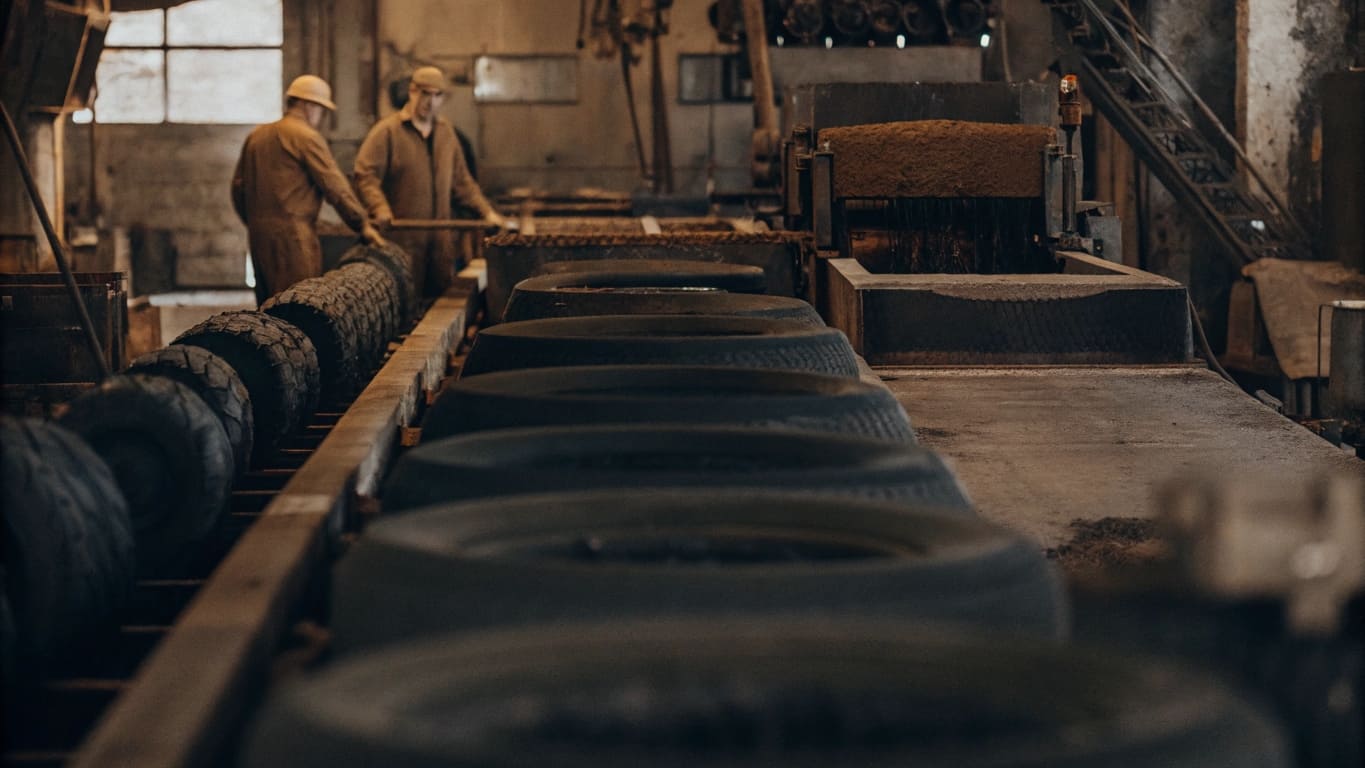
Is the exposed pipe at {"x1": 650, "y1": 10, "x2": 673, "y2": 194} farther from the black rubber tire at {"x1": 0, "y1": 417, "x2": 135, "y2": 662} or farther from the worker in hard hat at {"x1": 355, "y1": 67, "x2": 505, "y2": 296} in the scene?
the black rubber tire at {"x1": 0, "y1": 417, "x2": 135, "y2": 662}

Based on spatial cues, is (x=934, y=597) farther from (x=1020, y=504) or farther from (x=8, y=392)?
(x=8, y=392)

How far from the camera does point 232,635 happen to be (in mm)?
2590

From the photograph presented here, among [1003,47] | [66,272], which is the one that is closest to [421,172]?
[66,272]

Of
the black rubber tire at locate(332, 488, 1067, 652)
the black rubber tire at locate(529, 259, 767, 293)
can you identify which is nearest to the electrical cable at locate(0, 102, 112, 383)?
the black rubber tire at locate(529, 259, 767, 293)

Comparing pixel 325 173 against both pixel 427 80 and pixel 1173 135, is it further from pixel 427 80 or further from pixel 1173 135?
pixel 1173 135

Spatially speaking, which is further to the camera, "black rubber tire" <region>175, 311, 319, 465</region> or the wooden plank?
"black rubber tire" <region>175, 311, 319, 465</region>

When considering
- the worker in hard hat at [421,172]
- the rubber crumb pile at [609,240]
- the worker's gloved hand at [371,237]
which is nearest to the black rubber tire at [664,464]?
the rubber crumb pile at [609,240]

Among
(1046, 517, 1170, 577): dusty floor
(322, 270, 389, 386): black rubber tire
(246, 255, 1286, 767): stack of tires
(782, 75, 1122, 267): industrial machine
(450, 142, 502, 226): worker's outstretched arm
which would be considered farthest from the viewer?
(450, 142, 502, 226): worker's outstretched arm

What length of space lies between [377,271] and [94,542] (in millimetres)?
5943

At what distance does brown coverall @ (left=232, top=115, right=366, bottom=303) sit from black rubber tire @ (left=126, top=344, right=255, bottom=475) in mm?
5411

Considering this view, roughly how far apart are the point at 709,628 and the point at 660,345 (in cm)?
226

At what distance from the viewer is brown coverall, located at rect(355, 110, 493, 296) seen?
40.1ft

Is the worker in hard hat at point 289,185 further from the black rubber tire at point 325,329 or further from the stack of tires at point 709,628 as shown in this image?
the stack of tires at point 709,628

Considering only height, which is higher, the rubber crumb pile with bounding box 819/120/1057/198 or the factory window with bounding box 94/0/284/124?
the factory window with bounding box 94/0/284/124
